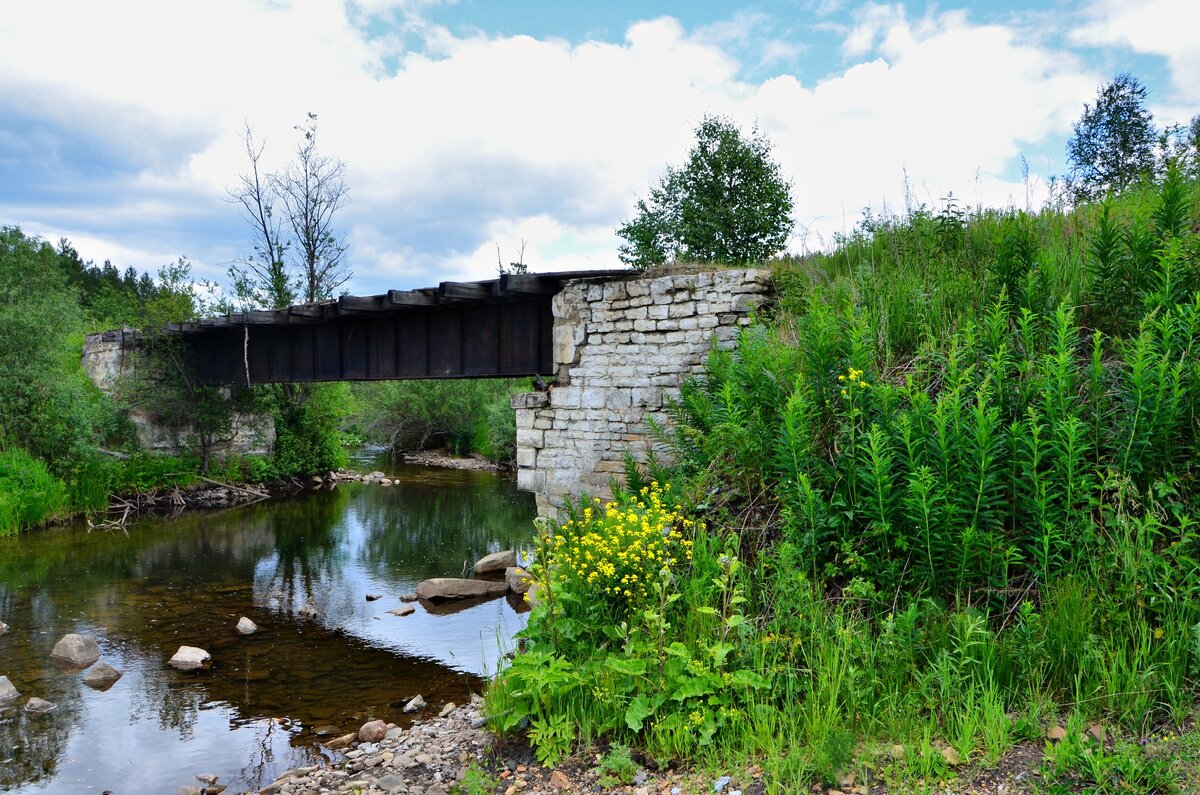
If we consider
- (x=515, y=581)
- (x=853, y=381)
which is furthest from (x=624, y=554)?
(x=515, y=581)

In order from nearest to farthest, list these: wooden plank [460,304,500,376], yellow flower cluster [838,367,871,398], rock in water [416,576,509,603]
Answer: yellow flower cluster [838,367,871,398] → rock in water [416,576,509,603] → wooden plank [460,304,500,376]

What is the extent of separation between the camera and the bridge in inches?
393

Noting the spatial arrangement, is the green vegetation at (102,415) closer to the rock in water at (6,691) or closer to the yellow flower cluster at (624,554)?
the rock in water at (6,691)

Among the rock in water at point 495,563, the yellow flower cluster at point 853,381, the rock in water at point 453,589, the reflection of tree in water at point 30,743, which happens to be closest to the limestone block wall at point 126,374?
the rock in water at point 495,563

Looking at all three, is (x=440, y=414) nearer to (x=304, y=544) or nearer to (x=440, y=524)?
(x=440, y=524)

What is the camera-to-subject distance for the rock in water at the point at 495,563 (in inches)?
476

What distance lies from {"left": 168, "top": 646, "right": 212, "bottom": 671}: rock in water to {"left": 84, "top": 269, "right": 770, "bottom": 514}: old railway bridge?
4005 mm

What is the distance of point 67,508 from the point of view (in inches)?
626

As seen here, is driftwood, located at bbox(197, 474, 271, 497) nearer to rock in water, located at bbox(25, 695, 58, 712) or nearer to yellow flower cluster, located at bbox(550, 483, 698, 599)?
rock in water, located at bbox(25, 695, 58, 712)

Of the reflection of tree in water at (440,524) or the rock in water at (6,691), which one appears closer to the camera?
the rock in water at (6,691)

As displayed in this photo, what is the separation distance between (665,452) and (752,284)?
2035 mm

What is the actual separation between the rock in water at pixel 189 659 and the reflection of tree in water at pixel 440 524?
404 centimetres

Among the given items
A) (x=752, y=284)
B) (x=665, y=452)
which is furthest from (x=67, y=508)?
(x=752, y=284)

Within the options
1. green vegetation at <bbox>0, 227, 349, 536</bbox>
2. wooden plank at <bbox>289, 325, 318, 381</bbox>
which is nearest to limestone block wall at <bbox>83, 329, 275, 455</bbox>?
green vegetation at <bbox>0, 227, 349, 536</bbox>
